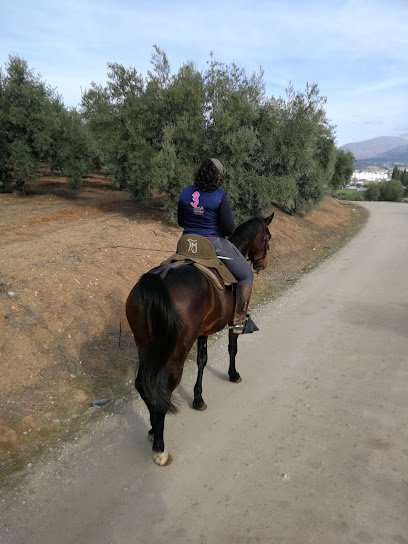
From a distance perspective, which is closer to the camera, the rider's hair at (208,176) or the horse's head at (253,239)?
the rider's hair at (208,176)

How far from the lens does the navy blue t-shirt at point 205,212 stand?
4316 millimetres

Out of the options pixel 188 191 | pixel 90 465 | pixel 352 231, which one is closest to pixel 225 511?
pixel 90 465

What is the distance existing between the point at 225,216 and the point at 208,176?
1.57ft

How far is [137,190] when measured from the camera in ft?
45.6

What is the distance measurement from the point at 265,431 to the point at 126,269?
4.99m

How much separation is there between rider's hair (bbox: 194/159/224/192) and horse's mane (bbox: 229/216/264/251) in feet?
3.87

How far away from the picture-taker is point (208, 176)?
4203mm

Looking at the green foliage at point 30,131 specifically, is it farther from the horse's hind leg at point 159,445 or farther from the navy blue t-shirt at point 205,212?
the horse's hind leg at point 159,445

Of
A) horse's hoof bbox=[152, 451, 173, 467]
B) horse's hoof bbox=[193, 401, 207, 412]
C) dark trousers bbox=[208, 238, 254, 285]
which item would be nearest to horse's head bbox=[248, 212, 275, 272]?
dark trousers bbox=[208, 238, 254, 285]

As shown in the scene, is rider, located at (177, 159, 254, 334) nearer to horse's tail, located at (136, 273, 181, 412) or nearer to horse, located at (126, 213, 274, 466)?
horse, located at (126, 213, 274, 466)

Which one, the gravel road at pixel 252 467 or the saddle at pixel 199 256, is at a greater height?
the saddle at pixel 199 256

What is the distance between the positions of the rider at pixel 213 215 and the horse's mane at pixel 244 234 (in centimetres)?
60

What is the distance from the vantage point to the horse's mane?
212 inches

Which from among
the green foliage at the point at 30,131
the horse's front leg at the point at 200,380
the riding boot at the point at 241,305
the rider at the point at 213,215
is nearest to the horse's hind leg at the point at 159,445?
the horse's front leg at the point at 200,380
